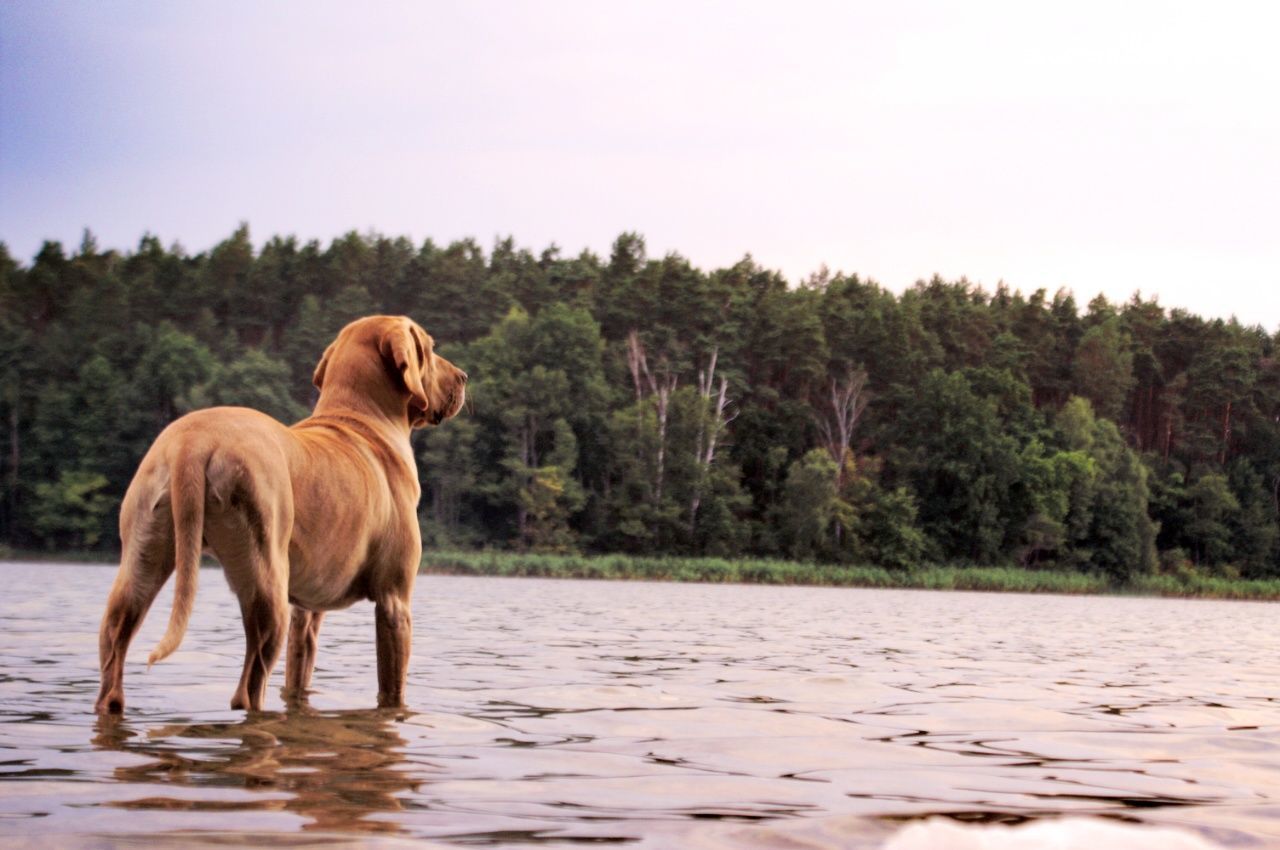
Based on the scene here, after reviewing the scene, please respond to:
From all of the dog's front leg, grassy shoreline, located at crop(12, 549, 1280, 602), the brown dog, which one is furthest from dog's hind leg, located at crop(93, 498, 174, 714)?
grassy shoreline, located at crop(12, 549, 1280, 602)

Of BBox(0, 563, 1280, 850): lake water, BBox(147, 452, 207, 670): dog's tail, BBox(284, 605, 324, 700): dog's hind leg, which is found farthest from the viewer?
BBox(284, 605, 324, 700): dog's hind leg

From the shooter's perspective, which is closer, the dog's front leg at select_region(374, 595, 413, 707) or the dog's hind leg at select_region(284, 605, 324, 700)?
the dog's front leg at select_region(374, 595, 413, 707)

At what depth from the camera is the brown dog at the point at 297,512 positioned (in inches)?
210

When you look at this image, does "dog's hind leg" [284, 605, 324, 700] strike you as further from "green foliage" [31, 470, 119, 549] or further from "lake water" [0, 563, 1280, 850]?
"green foliage" [31, 470, 119, 549]

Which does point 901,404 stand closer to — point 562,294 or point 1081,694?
point 562,294

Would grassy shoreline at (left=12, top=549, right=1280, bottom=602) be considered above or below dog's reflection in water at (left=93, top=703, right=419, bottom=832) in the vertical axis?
below

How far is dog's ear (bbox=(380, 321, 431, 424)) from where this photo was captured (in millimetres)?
6844

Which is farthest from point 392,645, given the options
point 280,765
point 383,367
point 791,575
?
point 791,575

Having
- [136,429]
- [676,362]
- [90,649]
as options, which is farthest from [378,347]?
[676,362]

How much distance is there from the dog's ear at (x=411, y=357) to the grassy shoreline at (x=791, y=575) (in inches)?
1874

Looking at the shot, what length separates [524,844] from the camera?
355cm

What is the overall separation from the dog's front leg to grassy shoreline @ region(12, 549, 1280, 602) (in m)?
47.8

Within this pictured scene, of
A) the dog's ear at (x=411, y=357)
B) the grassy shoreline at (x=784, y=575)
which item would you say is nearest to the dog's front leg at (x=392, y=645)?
the dog's ear at (x=411, y=357)

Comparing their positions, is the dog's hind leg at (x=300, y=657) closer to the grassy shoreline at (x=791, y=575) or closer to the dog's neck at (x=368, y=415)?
the dog's neck at (x=368, y=415)
